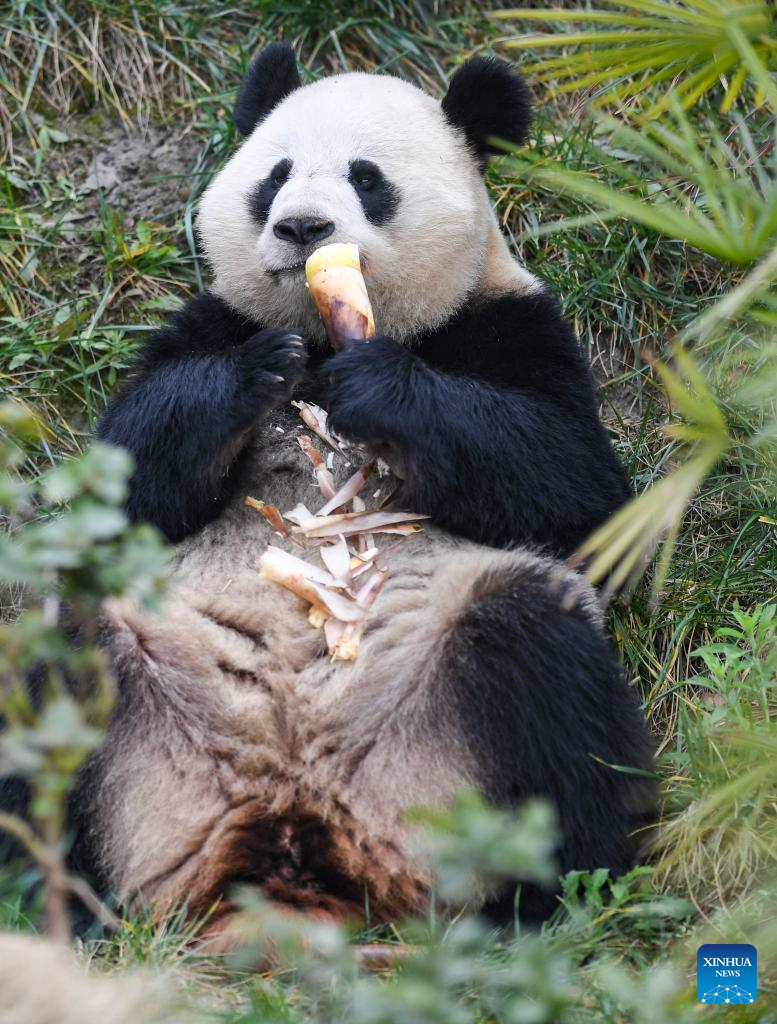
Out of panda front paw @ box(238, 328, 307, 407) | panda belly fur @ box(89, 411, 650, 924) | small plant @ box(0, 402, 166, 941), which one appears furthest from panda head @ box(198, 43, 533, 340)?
small plant @ box(0, 402, 166, 941)

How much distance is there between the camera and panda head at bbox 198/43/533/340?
4227mm

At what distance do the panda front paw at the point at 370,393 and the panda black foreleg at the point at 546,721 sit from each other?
0.61 m

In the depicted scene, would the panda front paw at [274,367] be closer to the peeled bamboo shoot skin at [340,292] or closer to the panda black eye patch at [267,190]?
the peeled bamboo shoot skin at [340,292]

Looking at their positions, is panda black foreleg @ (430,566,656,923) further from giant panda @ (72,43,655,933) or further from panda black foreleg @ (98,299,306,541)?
panda black foreleg @ (98,299,306,541)

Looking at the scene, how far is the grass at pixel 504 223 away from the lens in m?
4.48

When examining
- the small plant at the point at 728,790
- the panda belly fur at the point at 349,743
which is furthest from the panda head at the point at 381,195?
the small plant at the point at 728,790

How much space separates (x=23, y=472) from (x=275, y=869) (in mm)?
2601

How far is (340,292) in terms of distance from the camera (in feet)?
12.8

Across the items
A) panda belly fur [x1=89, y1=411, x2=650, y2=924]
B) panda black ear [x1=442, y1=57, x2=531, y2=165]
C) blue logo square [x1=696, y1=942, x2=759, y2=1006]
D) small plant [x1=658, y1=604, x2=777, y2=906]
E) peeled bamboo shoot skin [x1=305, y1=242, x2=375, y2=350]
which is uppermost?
panda black ear [x1=442, y1=57, x2=531, y2=165]

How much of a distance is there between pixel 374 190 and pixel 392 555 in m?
1.30

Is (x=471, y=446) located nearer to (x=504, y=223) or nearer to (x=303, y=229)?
(x=303, y=229)

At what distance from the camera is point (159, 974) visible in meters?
3.05

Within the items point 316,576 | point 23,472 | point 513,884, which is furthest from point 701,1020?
point 23,472

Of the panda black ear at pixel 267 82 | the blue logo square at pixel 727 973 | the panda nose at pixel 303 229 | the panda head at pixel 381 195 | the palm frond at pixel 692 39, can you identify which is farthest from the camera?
the panda black ear at pixel 267 82
